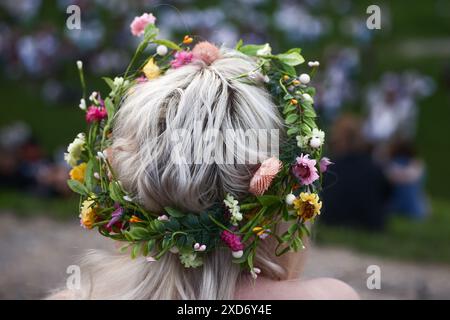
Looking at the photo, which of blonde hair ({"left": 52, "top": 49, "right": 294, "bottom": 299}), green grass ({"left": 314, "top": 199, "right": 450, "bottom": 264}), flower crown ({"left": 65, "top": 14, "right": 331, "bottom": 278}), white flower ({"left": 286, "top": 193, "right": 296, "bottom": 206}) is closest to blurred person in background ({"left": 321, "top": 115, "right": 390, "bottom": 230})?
green grass ({"left": 314, "top": 199, "right": 450, "bottom": 264})

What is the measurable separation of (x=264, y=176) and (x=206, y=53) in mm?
523

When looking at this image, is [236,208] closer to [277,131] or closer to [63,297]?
[277,131]

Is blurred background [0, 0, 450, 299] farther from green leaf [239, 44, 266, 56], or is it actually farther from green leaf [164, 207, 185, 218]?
green leaf [164, 207, 185, 218]

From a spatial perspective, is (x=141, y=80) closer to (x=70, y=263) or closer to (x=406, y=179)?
(x=70, y=263)

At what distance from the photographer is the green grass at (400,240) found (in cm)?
666

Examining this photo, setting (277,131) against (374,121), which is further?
(374,121)

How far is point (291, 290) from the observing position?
2.10 metres

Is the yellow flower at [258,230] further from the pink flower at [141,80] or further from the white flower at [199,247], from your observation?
the pink flower at [141,80]

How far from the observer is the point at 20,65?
14.2 m

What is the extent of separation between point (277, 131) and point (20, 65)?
42.9 feet

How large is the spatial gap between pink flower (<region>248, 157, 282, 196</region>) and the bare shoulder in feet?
1.01

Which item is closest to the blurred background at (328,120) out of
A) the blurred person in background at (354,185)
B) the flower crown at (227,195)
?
the blurred person in background at (354,185)

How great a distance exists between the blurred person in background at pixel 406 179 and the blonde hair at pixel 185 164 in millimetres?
6911
